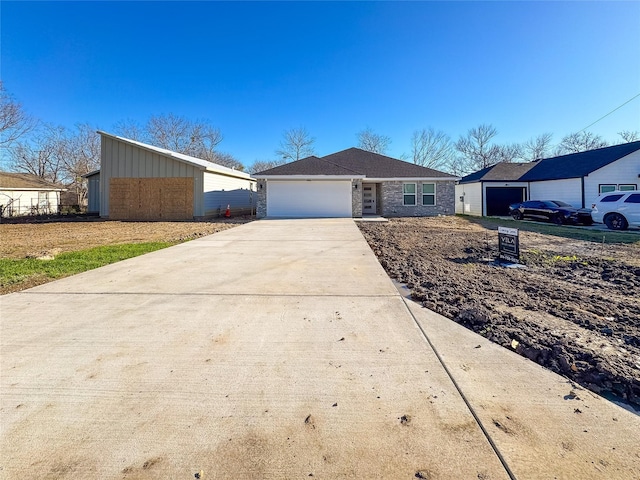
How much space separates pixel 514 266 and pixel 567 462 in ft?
17.9

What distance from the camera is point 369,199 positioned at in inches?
872

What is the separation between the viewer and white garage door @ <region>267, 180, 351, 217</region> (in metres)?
19.2

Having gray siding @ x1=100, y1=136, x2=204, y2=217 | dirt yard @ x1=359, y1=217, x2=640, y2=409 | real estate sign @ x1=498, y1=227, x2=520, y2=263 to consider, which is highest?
gray siding @ x1=100, y1=136, x2=204, y2=217

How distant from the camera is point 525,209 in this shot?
19.1 metres

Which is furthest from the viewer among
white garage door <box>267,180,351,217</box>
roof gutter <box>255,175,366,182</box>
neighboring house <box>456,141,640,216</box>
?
white garage door <box>267,180,351,217</box>

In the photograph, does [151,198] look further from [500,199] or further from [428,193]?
[500,199]

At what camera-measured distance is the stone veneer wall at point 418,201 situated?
20844mm

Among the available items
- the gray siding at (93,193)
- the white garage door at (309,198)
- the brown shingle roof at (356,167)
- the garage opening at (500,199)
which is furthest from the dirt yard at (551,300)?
the gray siding at (93,193)

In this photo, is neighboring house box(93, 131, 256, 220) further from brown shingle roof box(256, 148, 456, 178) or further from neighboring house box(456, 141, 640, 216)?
neighboring house box(456, 141, 640, 216)

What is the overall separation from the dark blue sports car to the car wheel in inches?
81.3

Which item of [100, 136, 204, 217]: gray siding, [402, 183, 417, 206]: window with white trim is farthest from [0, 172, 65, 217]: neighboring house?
[402, 183, 417, 206]: window with white trim

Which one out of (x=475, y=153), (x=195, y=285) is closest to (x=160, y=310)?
(x=195, y=285)

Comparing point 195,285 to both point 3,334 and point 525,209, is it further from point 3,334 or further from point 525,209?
point 525,209

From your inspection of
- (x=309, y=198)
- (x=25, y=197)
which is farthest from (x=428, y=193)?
(x=25, y=197)
